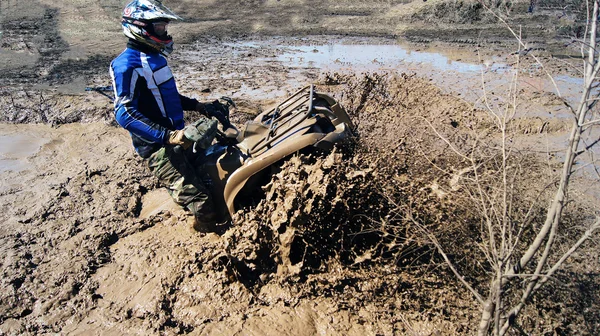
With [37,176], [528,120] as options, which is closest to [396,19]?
[528,120]

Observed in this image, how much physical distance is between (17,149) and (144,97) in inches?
177

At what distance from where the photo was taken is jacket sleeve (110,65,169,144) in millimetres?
3682

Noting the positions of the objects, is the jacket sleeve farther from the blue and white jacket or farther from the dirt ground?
the dirt ground

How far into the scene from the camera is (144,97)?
3914mm

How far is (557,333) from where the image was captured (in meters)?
3.44

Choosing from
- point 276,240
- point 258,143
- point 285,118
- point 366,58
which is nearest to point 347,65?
point 366,58

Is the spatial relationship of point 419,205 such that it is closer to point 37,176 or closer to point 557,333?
point 557,333

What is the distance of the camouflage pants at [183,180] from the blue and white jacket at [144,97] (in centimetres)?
12

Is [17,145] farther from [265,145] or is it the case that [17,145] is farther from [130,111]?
[265,145]

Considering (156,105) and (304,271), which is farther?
(156,105)

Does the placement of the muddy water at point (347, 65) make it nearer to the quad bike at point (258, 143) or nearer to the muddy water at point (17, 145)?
the muddy water at point (17, 145)

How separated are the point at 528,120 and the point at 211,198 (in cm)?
587

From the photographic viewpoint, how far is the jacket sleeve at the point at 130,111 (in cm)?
368

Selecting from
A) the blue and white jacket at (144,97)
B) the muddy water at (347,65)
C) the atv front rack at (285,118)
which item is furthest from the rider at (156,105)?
the muddy water at (347,65)
